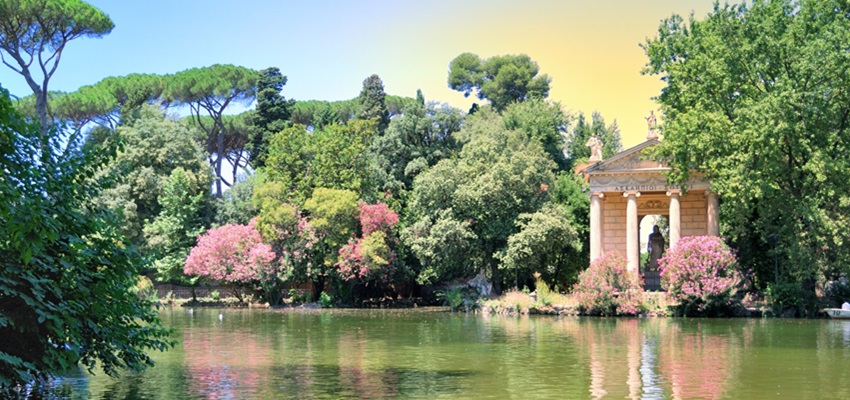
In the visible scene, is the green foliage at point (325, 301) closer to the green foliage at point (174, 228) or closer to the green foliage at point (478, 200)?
the green foliage at point (478, 200)

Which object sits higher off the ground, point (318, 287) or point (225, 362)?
point (318, 287)

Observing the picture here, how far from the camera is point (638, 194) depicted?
47.2 meters

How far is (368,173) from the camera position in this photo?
5656cm

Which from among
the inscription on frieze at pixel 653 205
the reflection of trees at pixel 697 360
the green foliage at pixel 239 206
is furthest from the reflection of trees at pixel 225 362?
the green foliage at pixel 239 206

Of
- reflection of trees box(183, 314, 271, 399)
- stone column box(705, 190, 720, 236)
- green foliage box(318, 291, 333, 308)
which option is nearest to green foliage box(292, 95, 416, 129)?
green foliage box(318, 291, 333, 308)

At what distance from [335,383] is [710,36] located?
29531mm

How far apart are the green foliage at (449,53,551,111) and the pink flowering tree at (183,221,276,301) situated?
3116 cm

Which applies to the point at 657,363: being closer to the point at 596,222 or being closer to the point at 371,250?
the point at 596,222

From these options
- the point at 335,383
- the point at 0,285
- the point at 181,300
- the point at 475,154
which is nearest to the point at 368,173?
the point at 475,154

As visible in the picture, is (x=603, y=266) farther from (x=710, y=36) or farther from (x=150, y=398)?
(x=150, y=398)

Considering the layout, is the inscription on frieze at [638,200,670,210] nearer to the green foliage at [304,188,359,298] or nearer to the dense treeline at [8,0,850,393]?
the dense treeline at [8,0,850,393]

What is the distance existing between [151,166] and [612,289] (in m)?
34.3

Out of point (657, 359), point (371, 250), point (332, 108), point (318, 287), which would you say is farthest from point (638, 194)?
point (332, 108)

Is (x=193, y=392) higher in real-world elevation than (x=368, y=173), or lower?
lower
